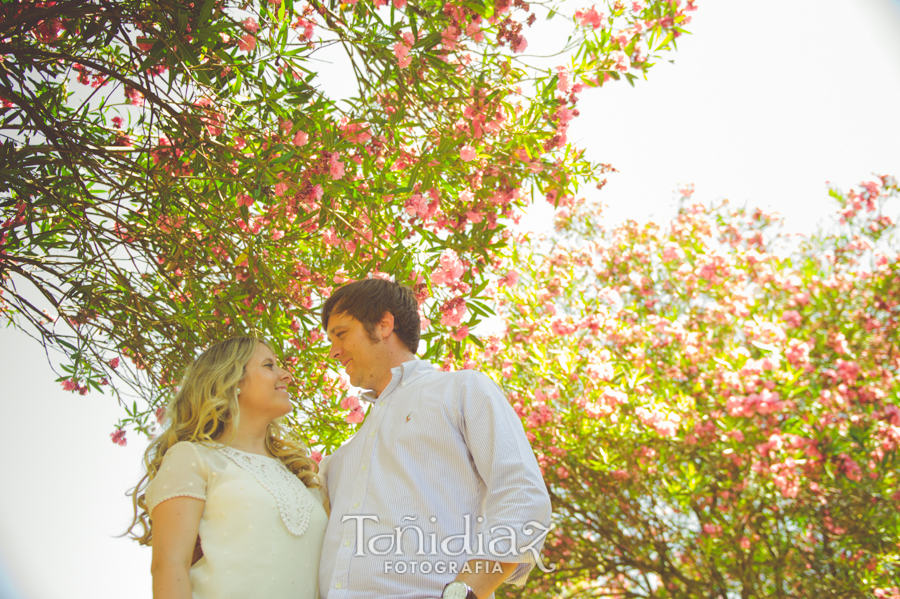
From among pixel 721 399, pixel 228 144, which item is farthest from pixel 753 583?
pixel 228 144

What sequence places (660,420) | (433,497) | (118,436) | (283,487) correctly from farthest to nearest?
(660,420) → (118,436) → (283,487) → (433,497)

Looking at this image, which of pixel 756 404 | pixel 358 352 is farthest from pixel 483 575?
pixel 756 404

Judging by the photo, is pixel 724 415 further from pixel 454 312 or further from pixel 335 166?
pixel 335 166

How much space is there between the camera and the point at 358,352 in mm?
1829

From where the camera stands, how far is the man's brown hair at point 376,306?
1833mm

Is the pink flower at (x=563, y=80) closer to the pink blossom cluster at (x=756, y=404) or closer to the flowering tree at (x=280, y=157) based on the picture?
the flowering tree at (x=280, y=157)

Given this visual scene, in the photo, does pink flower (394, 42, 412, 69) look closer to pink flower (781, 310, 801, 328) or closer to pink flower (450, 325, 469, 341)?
pink flower (450, 325, 469, 341)

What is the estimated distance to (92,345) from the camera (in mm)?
3098

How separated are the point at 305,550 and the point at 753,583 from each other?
4586 mm

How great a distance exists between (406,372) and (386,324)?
17 centimetres

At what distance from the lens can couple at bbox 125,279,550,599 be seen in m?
1.37

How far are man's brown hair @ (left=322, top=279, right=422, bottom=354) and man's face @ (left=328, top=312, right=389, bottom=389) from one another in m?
0.02

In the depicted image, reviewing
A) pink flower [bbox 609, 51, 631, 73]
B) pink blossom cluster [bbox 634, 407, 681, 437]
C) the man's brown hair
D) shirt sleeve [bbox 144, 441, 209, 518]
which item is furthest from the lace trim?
pink blossom cluster [bbox 634, 407, 681, 437]

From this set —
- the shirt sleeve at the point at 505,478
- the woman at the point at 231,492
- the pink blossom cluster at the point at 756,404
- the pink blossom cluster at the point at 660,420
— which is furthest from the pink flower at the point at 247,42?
the pink blossom cluster at the point at 756,404
